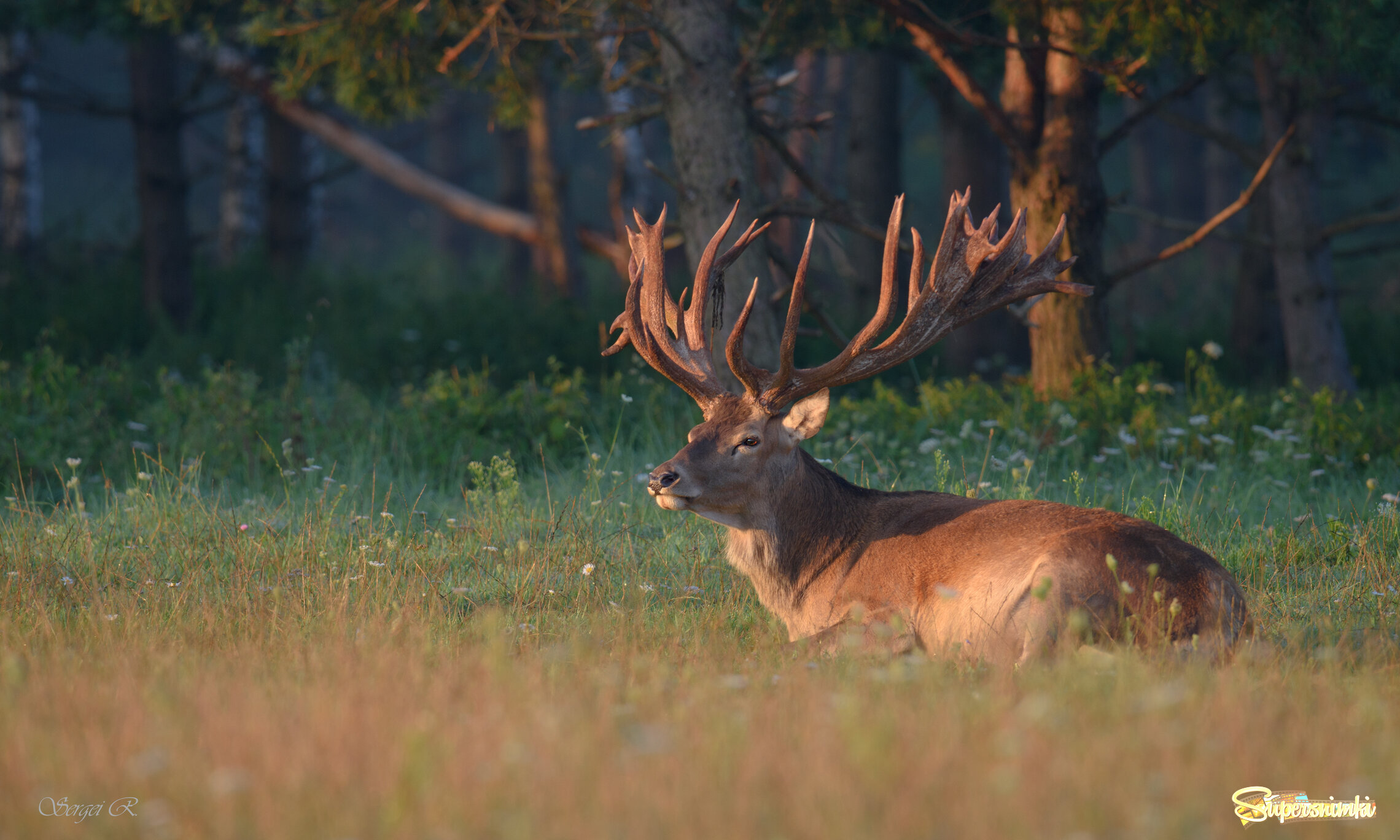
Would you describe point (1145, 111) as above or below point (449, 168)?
below

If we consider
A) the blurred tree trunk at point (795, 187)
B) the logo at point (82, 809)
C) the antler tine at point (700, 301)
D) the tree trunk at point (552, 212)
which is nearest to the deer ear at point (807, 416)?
the antler tine at point (700, 301)

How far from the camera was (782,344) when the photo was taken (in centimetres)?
557

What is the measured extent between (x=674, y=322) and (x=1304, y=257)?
A: 21.7ft

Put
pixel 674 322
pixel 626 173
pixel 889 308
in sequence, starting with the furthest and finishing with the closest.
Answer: pixel 626 173 → pixel 674 322 → pixel 889 308

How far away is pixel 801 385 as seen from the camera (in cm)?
553

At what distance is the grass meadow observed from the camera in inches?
111

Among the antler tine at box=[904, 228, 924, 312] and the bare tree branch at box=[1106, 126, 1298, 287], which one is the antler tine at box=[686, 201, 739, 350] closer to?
the antler tine at box=[904, 228, 924, 312]

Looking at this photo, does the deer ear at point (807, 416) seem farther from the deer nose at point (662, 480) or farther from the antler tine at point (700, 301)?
the deer nose at point (662, 480)

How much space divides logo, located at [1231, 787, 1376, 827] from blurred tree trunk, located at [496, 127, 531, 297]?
50.0ft

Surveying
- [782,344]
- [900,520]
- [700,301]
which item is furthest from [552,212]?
[900,520]

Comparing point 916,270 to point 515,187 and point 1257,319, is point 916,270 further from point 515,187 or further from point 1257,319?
point 515,187

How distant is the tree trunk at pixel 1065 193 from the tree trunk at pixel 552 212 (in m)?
6.00

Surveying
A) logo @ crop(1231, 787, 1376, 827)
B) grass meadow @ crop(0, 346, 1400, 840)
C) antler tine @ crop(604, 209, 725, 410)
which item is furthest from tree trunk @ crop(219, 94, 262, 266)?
logo @ crop(1231, 787, 1376, 827)

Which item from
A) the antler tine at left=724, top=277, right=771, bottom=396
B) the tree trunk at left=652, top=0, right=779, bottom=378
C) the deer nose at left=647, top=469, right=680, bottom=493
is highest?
the tree trunk at left=652, top=0, right=779, bottom=378
